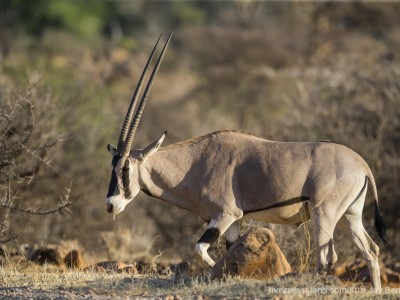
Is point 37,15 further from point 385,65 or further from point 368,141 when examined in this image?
point 368,141

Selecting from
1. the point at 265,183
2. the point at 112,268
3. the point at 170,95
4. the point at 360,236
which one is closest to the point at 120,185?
the point at 112,268

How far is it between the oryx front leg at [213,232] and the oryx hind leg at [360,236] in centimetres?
117

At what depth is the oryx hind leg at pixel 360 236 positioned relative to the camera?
360 inches

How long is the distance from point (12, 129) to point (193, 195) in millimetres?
4127

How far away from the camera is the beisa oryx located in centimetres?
903

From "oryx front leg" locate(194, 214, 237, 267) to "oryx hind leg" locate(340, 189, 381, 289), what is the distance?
1173 millimetres

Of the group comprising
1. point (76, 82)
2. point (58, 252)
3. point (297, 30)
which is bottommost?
point (58, 252)

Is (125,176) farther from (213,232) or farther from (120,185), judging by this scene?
(213,232)

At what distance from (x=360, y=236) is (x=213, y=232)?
1.49 metres

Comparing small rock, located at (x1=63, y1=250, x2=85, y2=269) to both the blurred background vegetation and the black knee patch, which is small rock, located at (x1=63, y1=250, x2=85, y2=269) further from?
the black knee patch

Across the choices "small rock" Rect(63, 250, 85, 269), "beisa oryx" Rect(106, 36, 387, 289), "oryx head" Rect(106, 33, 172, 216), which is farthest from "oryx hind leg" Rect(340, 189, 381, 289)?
"small rock" Rect(63, 250, 85, 269)

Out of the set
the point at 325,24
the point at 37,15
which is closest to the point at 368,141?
the point at 325,24

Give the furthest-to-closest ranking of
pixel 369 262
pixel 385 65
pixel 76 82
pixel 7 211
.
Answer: pixel 385 65 → pixel 76 82 → pixel 7 211 → pixel 369 262

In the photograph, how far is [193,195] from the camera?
9375 mm
